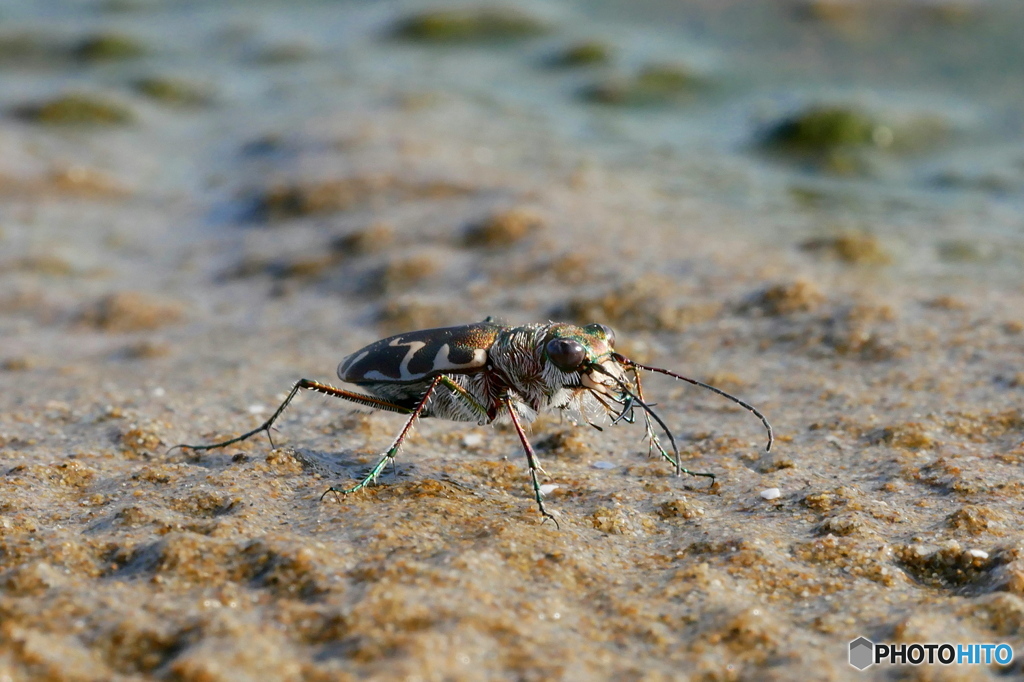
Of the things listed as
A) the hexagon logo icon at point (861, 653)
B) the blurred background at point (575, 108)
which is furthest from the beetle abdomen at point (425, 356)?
the blurred background at point (575, 108)

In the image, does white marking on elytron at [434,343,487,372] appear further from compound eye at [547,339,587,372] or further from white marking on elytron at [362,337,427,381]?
compound eye at [547,339,587,372]

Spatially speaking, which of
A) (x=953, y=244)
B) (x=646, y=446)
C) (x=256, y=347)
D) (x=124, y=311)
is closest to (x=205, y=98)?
(x=124, y=311)

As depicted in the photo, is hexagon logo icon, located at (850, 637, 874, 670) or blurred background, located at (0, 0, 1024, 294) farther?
blurred background, located at (0, 0, 1024, 294)

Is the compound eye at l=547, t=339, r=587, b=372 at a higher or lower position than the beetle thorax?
higher
